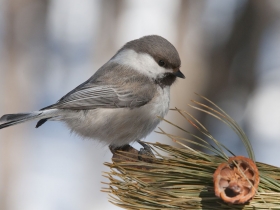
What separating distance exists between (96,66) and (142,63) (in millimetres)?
1759

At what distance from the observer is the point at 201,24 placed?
360 cm

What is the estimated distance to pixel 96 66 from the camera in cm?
399

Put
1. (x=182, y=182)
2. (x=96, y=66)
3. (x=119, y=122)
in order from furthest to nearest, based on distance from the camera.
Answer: (x=96, y=66), (x=119, y=122), (x=182, y=182)

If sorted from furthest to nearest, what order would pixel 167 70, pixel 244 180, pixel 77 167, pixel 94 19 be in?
pixel 94 19, pixel 77 167, pixel 167 70, pixel 244 180

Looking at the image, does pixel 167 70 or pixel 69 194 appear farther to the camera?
pixel 69 194

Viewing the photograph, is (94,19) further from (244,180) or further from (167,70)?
(244,180)

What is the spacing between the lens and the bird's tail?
1862 mm

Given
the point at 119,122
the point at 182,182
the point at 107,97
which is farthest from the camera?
the point at 107,97

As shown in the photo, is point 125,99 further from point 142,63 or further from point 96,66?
point 96,66

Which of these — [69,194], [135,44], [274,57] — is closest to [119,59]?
[135,44]

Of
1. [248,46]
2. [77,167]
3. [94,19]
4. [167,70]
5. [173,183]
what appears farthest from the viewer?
[94,19]

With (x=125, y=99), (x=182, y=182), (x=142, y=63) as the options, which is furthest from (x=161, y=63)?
(x=182, y=182)

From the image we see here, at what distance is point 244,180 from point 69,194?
9.65ft

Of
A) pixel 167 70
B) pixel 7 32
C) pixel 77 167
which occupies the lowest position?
pixel 77 167
